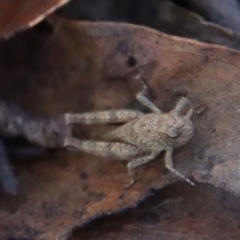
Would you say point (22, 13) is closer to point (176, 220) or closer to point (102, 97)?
point (102, 97)

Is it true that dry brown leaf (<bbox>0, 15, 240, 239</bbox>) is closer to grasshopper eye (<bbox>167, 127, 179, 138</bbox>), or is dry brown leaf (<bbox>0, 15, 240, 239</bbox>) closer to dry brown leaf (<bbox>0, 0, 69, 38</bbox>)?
grasshopper eye (<bbox>167, 127, 179, 138</bbox>)

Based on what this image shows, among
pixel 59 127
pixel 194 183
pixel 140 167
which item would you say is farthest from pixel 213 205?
pixel 59 127

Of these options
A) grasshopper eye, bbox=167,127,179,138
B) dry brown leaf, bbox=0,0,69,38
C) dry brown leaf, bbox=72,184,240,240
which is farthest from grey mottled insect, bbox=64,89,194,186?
dry brown leaf, bbox=0,0,69,38

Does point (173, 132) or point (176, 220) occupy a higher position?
point (173, 132)

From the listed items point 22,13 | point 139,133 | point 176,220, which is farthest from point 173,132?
point 22,13

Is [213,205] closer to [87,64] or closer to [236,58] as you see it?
[236,58]
